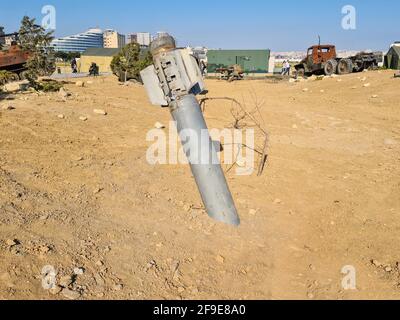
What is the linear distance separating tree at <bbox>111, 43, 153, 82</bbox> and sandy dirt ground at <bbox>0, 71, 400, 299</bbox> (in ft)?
35.1

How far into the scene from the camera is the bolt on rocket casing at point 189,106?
4566 millimetres

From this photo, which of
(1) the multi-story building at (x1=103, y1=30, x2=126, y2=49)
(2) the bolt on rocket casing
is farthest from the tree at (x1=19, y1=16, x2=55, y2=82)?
(1) the multi-story building at (x1=103, y1=30, x2=126, y2=49)

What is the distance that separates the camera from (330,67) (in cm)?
2345

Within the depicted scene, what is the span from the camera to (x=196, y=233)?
4.59 m

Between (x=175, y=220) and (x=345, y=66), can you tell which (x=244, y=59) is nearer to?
(x=345, y=66)

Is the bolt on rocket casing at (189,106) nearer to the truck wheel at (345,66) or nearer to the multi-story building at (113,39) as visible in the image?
the truck wheel at (345,66)

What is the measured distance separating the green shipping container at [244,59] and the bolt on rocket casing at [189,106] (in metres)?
31.8

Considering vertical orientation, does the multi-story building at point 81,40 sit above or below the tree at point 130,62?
above

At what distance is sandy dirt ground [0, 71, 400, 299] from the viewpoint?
12.0 ft

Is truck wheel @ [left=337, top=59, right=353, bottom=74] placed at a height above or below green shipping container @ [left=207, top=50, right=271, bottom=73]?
below

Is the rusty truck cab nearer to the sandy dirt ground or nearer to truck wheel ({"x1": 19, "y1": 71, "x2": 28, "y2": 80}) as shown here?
truck wheel ({"x1": 19, "y1": 71, "x2": 28, "y2": 80})

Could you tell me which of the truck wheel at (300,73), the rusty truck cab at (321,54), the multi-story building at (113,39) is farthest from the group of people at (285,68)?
the multi-story building at (113,39)
